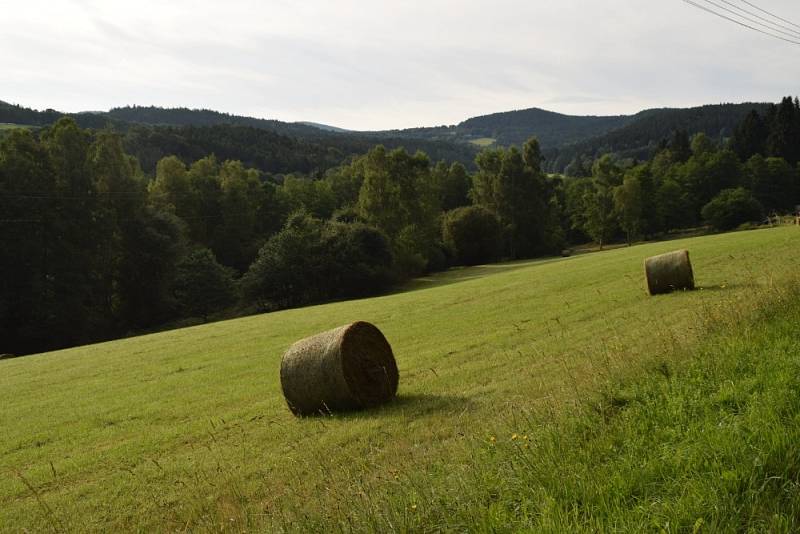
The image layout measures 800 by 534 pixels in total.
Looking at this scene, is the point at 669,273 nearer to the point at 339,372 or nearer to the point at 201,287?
the point at 339,372

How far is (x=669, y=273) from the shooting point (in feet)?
68.2

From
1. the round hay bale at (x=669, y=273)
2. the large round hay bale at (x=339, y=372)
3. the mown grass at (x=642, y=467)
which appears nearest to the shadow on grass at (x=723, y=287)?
the round hay bale at (x=669, y=273)

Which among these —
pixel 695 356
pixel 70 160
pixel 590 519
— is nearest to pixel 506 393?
pixel 695 356

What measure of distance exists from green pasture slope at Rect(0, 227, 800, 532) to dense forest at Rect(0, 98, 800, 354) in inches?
1407

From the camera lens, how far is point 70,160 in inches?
2266

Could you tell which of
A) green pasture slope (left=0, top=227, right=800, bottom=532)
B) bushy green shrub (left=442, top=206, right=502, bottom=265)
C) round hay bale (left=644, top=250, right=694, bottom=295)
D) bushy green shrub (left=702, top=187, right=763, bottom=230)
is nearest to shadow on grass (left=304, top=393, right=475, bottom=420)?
green pasture slope (left=0, top=227, right=800, bottom=532)

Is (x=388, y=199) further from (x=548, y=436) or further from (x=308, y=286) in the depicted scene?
(x=548, y=436)

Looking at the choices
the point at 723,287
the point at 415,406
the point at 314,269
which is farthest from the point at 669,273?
the point at 314,269

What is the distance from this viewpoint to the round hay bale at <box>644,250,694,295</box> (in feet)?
67.8

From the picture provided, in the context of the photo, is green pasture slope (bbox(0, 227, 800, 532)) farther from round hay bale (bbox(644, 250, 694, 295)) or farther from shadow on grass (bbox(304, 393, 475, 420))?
round hay bale (bbox(644, 250, 694, 295))

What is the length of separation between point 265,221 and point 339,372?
8435cm

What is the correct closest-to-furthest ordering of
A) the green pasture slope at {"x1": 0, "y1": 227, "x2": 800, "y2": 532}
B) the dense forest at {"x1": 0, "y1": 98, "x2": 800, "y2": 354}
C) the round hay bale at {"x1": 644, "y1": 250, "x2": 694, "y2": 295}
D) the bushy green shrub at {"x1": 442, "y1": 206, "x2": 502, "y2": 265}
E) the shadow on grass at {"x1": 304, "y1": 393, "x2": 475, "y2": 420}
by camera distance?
the green pasture slope at {"x1": 0, "y1": 227, "x2": 800, "y2": 532} < the shadow on grass at {"x1": 304, "y1": 393, "x2": 475, "y2": 420} < the round hay bale at {"x1": 644, "y1": 250, "x2": 694, "y2": 295} < the dense forest at {"x1": 0, "y1": 98, "x2": 800, "y2": 354} < the bushy green shrub at {"x1": 442, "y1": 206, "x2": 502, "y2": 265}

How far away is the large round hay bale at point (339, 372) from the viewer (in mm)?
12055

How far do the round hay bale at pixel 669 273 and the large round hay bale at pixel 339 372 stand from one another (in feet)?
41.4
